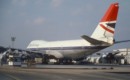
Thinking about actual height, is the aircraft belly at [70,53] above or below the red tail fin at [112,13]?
below

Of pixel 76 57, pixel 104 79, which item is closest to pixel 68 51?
pixel 76 57

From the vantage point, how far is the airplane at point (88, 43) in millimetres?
60656

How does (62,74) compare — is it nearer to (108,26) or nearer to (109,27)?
(109,27)

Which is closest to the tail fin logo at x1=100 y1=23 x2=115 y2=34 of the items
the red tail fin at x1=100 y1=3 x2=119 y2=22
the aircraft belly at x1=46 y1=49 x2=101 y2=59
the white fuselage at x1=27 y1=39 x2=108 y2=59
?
the red tail fin at x1=100 y1=3 x2=119 y2=22

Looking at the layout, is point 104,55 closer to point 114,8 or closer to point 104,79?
point 114,8

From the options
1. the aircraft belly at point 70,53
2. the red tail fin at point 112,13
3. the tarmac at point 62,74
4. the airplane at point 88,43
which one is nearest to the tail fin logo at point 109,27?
the airplane at point 88,43

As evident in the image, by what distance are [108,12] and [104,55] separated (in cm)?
3801

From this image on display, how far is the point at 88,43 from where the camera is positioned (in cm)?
6481

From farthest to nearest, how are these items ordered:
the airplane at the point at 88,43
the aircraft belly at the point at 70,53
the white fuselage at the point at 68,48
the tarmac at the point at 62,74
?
the aircraft belly at the point at 70,53, the white fuselage at the point at 68,48, the airplane at the point at 88,43, the tarmac at the point at 62,74

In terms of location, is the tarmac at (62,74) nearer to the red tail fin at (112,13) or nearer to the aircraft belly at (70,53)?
the red tail fin at (112,13)

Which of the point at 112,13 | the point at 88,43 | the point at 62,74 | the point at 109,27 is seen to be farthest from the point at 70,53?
the point at 62,74

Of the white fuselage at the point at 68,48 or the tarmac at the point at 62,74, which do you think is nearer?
the tarmac at the point at 62,74

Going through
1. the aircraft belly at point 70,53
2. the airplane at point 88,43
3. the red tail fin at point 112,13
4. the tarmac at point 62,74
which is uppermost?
the red tail fin at point 112,13

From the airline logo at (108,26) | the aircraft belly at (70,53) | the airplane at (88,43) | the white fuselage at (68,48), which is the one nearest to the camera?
the airplane at (88,43)
